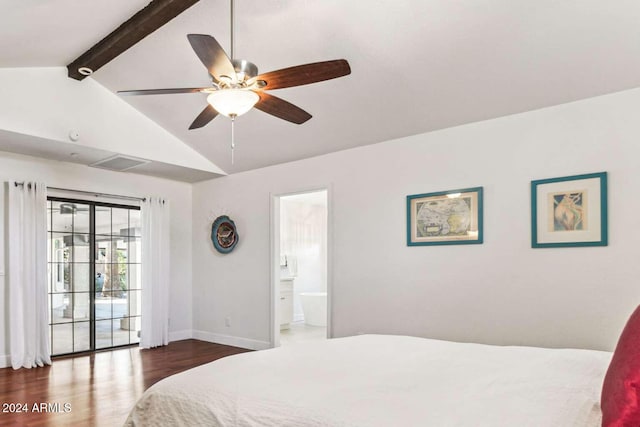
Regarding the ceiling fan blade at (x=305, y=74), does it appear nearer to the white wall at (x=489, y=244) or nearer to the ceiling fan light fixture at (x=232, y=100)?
the ceiling fan light fixture at (x=232, y=100)

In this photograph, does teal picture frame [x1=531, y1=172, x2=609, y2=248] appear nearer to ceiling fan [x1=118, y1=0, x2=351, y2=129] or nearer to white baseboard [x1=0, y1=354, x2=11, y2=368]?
ceiling fan [x1=118, y1=0, x2=351, y2=129]

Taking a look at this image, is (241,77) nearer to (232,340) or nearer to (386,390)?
(386,390)

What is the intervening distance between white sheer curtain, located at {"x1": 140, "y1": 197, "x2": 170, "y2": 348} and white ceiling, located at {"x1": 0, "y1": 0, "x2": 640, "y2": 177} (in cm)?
198

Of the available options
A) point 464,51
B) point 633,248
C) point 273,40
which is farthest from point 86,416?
point 633,248

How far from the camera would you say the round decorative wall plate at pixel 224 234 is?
5965 millimetres

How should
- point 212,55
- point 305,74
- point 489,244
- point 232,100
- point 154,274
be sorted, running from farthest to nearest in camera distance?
point 154,274 < point 489,244 < point 232,100 < point 305,74 < point 212,55

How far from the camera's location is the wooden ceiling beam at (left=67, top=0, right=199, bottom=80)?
3.12m

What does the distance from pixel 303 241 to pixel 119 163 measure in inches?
154

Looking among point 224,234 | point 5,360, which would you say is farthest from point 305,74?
point 5,360

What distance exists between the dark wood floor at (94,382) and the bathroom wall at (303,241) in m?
2.63

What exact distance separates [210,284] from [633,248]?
4.88 meters

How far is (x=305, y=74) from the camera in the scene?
7.87 ft

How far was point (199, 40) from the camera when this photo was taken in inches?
83.6

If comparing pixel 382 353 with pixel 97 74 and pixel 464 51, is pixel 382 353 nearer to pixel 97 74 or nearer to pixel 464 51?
pixel 464 51
